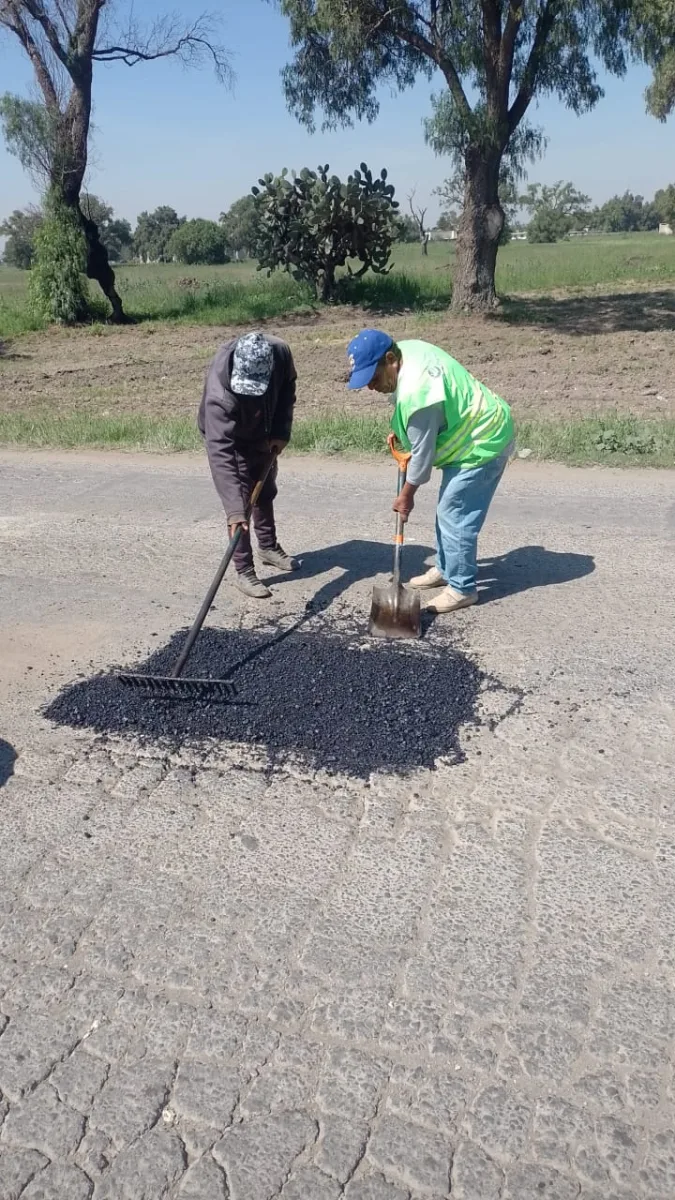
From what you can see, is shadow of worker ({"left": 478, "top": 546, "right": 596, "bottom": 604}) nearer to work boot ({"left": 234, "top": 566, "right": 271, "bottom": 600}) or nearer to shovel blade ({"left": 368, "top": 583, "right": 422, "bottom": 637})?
shovel blade ({"left": 368, "top": 583, "right": 422, "bottom": 637})

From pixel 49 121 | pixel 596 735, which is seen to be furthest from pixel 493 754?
pixel 49 121

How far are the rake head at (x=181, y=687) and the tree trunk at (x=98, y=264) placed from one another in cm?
1982

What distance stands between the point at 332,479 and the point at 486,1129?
263 inches

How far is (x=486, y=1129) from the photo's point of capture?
94.0 inches

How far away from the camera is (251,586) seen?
5.77 meters

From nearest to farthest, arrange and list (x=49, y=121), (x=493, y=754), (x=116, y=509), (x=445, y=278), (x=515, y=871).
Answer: (x=515, y=871)
(x=493, y=754)
(x=116, y=509)
(x=49, y=121)
(x=445, y=278)

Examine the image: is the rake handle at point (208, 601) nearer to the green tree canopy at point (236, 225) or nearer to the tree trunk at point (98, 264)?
the tree trunk at point (98, 264)

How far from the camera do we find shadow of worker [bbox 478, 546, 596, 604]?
592cm

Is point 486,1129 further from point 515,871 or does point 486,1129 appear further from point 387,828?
point 387,828

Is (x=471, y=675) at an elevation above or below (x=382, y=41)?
below

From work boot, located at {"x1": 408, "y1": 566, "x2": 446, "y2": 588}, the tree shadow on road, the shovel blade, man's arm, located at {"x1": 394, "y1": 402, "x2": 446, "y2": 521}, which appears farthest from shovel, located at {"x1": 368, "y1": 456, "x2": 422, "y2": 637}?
the tree shadow on road

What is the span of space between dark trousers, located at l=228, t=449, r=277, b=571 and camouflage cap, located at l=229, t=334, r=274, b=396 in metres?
0.48

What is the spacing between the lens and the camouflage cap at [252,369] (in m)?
5.16

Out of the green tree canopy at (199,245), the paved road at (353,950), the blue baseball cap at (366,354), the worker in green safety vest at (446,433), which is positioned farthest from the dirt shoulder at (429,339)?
the green tree canopy at (199,245)
